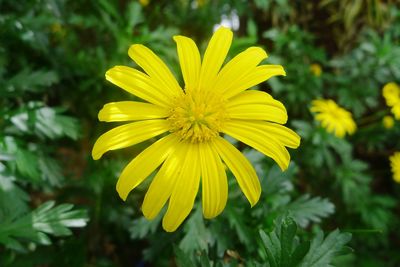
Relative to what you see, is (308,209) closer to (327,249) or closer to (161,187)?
(327,249)

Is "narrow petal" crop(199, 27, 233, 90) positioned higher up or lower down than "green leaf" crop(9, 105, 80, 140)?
lower down

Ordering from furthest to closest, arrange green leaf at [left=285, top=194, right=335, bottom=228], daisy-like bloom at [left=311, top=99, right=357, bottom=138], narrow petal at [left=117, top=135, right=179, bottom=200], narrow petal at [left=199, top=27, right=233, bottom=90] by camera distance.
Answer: daisy-like bloom at [left=311, top=99, right=357, bottom=138] < green leaf at [left=285, top=194, right=335, bottom=228] < narrow petal at [left=199, top=27, right=233, bottom=90] < narrow petal at [left=117, top=135, right=179, bottom=200]

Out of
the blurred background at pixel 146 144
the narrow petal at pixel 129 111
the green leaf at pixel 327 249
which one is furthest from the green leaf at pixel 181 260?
the narrow petal at pixel 129 111

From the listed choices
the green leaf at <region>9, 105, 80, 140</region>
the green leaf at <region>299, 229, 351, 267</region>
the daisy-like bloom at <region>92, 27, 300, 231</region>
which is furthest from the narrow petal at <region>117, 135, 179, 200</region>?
the green leaf at <region>9, 105, 80, 140</region>

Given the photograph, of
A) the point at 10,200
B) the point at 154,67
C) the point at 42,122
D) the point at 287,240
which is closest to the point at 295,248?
the point at 287,240

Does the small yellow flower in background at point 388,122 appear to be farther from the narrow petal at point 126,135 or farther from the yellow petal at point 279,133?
the narrow petal at point 126,135

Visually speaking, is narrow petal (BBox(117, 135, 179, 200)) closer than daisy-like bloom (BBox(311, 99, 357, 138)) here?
Yes

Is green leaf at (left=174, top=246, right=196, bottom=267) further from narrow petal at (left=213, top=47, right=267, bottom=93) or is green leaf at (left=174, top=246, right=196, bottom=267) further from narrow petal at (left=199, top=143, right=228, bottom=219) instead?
narrow petal at (left=213, top=47, right=267, bottom=93)

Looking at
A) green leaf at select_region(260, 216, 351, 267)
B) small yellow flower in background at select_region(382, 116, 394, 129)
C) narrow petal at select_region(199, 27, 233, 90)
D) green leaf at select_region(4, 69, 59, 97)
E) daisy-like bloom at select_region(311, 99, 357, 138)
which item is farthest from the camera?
small yellow flower in background at select_region(382, 116, 394, 129)
